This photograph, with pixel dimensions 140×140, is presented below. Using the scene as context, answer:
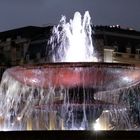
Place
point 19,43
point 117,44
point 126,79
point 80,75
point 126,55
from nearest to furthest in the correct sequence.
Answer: point 80,75 → point 126,79 → point 117,44 → point 126,55 → point 19,43

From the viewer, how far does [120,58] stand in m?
60.3

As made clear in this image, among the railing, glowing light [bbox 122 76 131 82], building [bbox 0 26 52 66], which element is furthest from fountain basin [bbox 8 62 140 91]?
building [bbox 0 26 52 66]

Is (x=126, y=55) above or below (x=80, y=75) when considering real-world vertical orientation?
above

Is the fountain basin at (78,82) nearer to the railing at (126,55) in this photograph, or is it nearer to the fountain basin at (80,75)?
the fountain basin at (80,75)

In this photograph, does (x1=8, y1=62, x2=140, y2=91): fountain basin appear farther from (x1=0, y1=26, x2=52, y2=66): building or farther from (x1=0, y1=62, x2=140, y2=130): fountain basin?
(x1=0, y1=26, x2=52, y2=66): building

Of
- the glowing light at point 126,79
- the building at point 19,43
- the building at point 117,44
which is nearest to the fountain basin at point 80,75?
the glowing light at point 126,79

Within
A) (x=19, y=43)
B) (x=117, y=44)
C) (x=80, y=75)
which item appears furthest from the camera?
(x=19, y=43)

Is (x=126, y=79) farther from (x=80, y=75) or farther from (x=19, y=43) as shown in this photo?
(x=19, y=43)

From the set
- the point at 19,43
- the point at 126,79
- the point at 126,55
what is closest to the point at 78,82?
the point at 126,79

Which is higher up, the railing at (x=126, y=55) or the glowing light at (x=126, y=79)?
the railing at (x=126, y=55)

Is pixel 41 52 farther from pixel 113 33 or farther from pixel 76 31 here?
pixel 76 31

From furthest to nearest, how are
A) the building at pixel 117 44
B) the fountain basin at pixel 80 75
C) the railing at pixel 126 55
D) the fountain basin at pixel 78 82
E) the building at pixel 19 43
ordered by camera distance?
the building at pixel 19 43 → the railing at pixel 126 55 → the building at pixel 117 44 → the fountain basin at pixel 78 82 → the fountain basin at pixel 80 75

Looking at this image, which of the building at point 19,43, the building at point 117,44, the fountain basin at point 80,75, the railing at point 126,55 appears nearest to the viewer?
the fountain basin at point 80,75

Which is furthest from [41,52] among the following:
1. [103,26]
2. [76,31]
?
[76,31]
